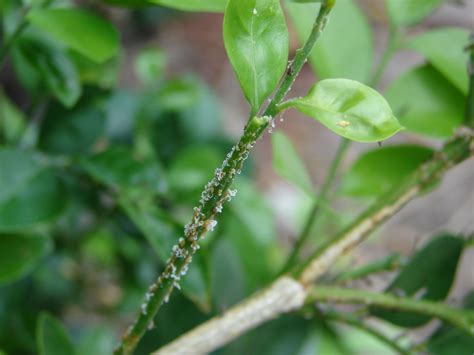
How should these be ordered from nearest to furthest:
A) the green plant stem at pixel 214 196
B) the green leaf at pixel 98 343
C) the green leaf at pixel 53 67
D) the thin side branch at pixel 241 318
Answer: the green plant stem at pixel 214 196 < the thin side branch at pixel 241 318 < the green leaf at pixel 53 67 < the green leaf at pixel 98 343

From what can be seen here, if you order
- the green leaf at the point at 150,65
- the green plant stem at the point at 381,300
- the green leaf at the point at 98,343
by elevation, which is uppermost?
the green leaf at the point at 150,65

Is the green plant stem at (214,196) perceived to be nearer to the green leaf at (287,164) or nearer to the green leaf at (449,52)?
the green leaf at (287,164)

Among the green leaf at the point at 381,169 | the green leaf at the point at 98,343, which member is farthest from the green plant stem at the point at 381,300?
the green leaf at the point at 98,343

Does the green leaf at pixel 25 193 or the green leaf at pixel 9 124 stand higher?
the green leaf at pixel 25 193

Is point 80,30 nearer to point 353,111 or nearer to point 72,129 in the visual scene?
point 72,129

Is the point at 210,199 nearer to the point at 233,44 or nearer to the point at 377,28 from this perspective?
the point at 233,44

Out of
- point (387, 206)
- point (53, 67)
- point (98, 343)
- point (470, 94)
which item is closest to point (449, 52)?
point (470, 94)

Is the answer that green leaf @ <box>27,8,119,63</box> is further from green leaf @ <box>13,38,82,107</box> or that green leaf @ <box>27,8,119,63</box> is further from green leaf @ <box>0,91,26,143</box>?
green leaf @ <box>0,91,26,143</box>
